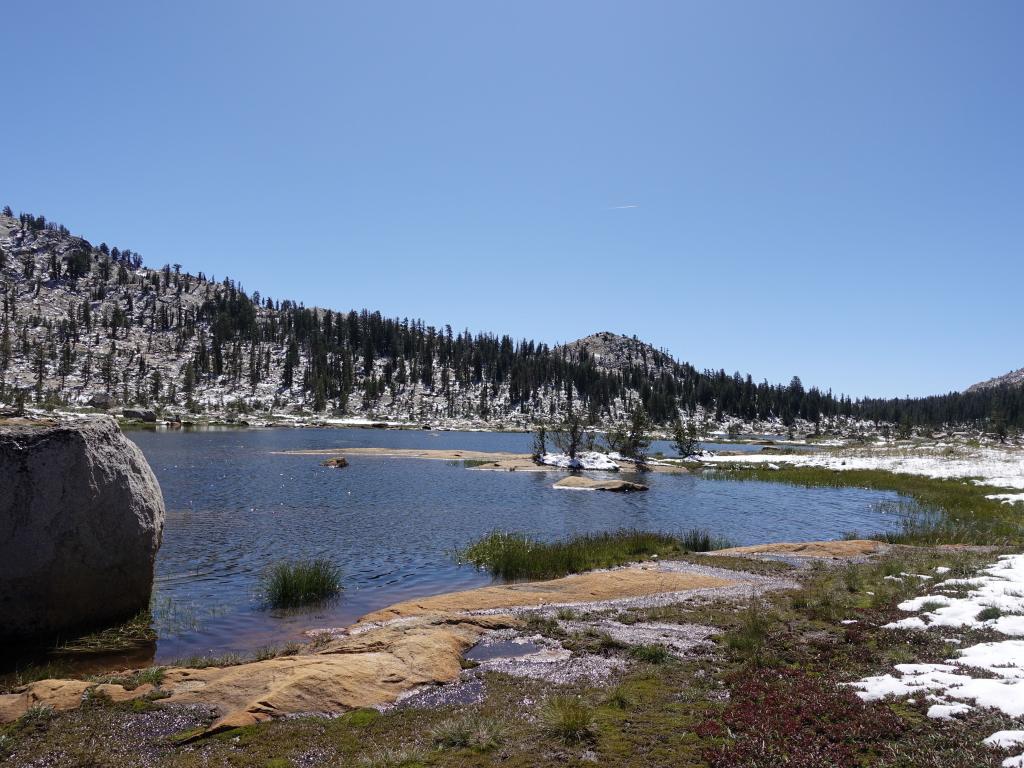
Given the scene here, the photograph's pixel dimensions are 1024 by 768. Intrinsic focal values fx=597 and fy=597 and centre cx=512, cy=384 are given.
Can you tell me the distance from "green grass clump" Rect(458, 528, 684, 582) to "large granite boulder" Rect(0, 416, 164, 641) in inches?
524

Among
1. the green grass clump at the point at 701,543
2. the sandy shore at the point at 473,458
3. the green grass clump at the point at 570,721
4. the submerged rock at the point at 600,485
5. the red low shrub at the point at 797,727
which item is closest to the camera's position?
the red low shrub at the point at 797,727

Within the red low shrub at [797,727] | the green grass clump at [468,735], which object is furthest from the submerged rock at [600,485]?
the green grass clump at [468,735]

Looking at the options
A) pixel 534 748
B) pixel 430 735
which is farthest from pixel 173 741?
pixel 534 748

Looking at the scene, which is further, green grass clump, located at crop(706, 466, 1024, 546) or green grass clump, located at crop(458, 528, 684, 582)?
green grass clump, located at crop(706, 466, 1024, 546)

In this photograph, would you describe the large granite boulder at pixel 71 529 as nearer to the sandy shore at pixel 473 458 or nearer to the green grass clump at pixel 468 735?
the green grass clump at pixel 468 735

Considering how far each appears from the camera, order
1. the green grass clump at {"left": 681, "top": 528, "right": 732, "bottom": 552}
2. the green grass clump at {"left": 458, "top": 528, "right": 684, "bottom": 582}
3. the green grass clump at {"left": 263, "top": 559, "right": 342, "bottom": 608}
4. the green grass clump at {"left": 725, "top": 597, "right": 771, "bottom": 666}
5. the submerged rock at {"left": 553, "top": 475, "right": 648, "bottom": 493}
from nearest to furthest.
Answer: the green grass clump at {"left": 725, "top": 597, "right": 771, "bottom": 666}, the green grass clump at {"left": 263, "top": 559, "right": 342, "bottom": 608}, the green grass clump at {"left": 458, "top": 528, "right": 684, "bottom": 582}, the green grass clump at {"left": 681, "top": 528, "right": 732, "bottom": 552}, the submerged rock at {"left": 553, "top": 475, "right": 648, "bottom": 493}

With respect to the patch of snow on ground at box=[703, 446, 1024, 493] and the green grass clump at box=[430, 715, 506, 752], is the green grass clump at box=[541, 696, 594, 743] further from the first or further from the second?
the patch of snow on ground at box=[703, 446, 1024, 493]

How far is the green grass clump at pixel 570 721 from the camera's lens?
28.6 ft

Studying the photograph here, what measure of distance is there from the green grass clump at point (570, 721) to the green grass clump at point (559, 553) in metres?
15.5

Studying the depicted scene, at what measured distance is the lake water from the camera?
19375 mm

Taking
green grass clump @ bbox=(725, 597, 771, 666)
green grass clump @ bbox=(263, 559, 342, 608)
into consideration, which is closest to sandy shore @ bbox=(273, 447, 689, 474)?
green grass clump @ bbox=(263, 559, 342, 608)

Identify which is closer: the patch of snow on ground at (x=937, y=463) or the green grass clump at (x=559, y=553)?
the green grass clump at (x=559, y=553)

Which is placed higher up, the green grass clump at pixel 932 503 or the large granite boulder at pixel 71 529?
the large granite boulder at pixel 71 529

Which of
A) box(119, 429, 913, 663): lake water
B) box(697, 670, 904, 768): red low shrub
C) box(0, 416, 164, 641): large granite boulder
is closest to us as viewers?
box(697, 670, 904, 768): red low shrub
